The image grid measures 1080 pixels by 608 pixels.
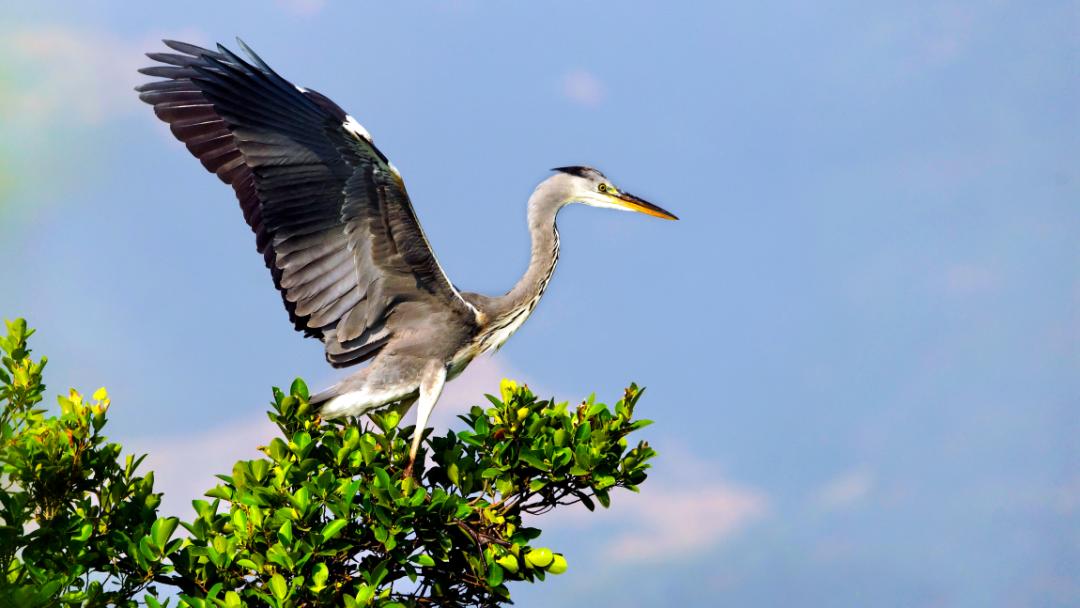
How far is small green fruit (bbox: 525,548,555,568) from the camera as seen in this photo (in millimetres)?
6910

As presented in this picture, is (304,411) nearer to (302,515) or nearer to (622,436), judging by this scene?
(302,515)

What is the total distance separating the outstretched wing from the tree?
906mm

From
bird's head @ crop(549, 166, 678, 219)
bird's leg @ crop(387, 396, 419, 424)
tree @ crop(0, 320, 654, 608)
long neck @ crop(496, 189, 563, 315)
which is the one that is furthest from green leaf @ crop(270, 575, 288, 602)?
bird's head @ crop(549, 166, 678, 219)

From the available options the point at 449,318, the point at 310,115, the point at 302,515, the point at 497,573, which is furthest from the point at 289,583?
the point at 310,115

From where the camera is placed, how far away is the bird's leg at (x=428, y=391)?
7.67 metres

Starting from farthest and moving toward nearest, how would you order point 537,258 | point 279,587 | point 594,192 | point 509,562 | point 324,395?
point 594,192
point 537,258
point 324,395
point 509,562
point 279,587

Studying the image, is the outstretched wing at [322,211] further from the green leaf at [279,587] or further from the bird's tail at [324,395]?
the green leaf at [279,587]

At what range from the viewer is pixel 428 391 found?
314 inches

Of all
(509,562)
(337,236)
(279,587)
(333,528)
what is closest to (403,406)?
(337,236)

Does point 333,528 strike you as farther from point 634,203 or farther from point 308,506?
point 634,203

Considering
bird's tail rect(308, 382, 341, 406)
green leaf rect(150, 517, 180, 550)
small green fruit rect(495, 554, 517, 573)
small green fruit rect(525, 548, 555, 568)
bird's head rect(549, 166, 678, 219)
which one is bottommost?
green leaf rect(150, 517, 180, 550)

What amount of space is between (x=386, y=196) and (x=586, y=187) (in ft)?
6.45

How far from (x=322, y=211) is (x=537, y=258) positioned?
174cm

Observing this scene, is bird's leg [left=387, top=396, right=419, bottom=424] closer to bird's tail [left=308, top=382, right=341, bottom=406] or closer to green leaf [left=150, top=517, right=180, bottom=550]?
bird's tail [left=308, top=382, right=341, bottom=406]
